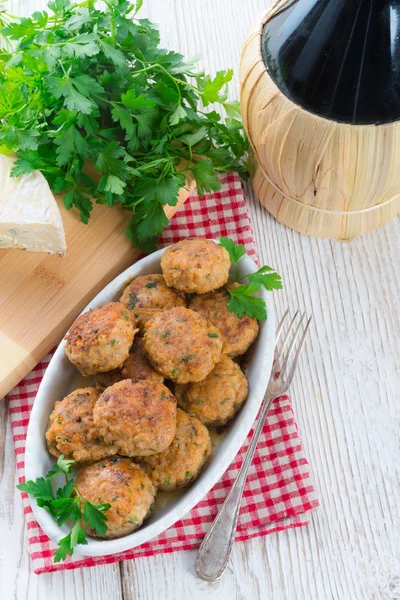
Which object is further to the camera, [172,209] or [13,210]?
[172,209]

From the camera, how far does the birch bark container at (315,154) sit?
2.51 meters

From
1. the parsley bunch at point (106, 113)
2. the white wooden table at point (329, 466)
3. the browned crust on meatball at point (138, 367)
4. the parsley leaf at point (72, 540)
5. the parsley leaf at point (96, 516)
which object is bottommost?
the white wooden table at point (329, 466)

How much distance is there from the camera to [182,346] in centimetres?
244

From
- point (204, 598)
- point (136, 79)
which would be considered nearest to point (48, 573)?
point (204, 598)

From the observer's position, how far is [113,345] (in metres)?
2.44

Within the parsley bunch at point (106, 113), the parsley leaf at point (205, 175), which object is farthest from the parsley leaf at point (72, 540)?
the parsley leaf at point (205, 175)

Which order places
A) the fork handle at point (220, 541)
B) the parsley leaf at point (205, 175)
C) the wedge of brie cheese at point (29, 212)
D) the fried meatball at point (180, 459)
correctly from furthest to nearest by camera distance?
1. the parsley leaf at point (205, 175)
2. the wedge of brie cheese at point (29, 212)
3. the fork handle at point (220, 541)
4. the fried meatball at point (180, 459)

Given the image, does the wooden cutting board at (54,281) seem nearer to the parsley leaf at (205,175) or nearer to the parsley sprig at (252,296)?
A: the parsley leaf at (205,175)

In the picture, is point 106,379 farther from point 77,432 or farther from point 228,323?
point 228,323

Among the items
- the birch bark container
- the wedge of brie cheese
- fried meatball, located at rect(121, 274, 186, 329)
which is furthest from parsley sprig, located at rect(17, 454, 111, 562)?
the birch bark container

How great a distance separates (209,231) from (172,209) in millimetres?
204

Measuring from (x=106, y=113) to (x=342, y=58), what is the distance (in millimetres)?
1016

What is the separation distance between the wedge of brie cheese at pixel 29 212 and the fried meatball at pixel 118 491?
910mm

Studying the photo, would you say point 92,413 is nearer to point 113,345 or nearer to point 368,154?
point 113,345
